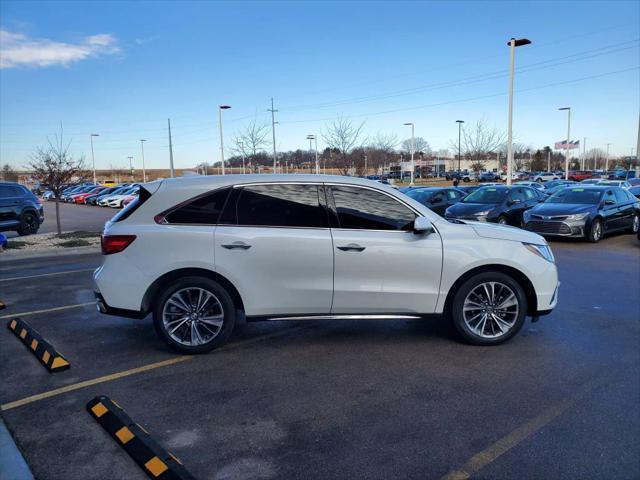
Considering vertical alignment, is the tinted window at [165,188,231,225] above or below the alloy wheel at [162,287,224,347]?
above

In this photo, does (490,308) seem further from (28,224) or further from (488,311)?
(28,224)

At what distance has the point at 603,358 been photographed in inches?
192

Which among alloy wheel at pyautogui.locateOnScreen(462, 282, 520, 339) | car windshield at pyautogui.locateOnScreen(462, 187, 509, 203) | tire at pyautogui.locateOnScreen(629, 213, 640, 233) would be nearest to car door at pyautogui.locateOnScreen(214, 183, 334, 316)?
alloy wheel at pyautogui.locateOnScreen(462, 282, 520, 339)

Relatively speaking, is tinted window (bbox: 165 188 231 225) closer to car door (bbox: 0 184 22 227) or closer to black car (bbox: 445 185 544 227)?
black car (bbox: 445 185 544 227)

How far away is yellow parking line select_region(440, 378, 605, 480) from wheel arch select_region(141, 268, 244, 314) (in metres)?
2.60

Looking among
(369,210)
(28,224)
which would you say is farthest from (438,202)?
(369,210)

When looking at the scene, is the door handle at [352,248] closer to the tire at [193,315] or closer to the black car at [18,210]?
the tire at [193,315]

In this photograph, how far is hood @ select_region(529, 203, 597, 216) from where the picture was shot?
45.2 ft

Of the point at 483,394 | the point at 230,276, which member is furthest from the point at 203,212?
the point at 483,394

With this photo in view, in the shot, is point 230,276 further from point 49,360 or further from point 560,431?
point 560,431

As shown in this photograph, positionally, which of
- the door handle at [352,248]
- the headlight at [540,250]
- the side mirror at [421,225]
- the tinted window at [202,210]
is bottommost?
the headlight at [540,250]

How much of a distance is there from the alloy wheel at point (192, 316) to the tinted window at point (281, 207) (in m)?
0.82

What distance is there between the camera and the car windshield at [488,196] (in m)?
16.9

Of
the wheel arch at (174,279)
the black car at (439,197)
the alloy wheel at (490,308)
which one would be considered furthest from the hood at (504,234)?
the black car at (439,197)
